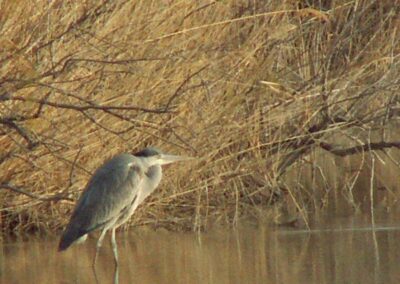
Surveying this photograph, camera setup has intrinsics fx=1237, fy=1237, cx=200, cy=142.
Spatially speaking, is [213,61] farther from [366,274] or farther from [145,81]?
[366,274]

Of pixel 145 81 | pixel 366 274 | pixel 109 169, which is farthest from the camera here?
pixel 145 81

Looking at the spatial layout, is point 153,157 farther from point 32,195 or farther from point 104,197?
point 32,195

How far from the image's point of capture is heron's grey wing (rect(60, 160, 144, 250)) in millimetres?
7590

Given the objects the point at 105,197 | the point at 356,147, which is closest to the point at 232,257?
the point at 105,197

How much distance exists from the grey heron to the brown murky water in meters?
0.25

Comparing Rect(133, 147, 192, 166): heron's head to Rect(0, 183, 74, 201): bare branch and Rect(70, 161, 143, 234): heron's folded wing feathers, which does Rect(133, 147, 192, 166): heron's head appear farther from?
Rect(0, 183, 74, 201): bare branch

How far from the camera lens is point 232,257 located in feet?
25.5

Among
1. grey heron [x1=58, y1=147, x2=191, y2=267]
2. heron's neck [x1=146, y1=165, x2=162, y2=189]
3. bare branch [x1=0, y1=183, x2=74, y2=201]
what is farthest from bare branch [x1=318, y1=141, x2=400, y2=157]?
bare branch [x1=0, y1=183, x2=74, y2=201]

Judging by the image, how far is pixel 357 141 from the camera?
32.2 ft

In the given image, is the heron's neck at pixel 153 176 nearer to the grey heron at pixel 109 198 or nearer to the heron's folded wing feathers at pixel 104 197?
the grey heron at pixel 109 198

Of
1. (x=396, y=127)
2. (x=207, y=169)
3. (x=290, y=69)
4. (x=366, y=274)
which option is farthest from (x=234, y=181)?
(x=366, y=274)

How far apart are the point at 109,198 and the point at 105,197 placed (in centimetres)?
3

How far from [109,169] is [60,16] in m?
1.12

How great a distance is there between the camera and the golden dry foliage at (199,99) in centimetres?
805
